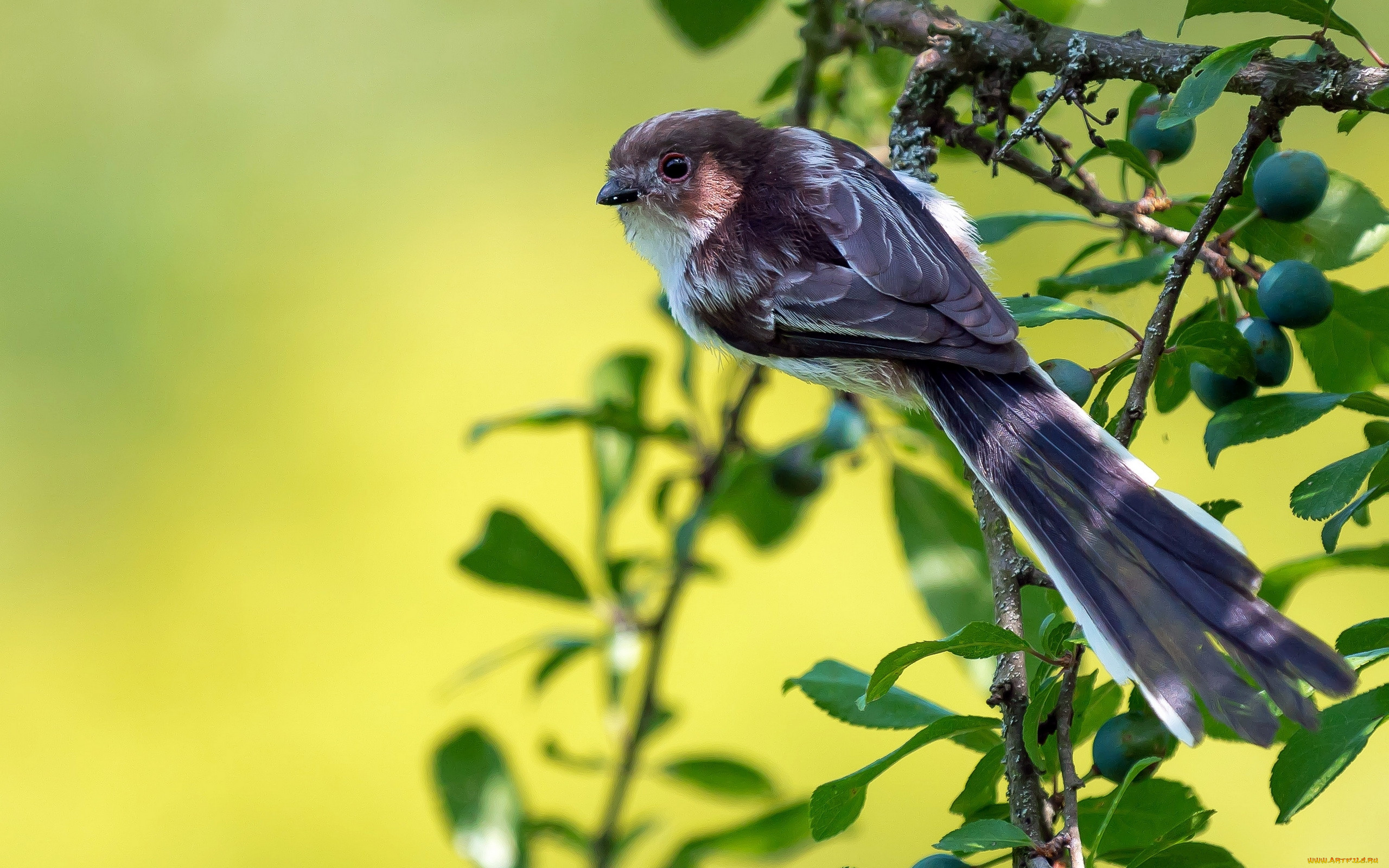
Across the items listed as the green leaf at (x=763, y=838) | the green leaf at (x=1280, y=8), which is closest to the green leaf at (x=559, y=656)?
the green leaf at (x=763, y=838)

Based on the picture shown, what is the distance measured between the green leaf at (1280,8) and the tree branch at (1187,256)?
110 millimetres

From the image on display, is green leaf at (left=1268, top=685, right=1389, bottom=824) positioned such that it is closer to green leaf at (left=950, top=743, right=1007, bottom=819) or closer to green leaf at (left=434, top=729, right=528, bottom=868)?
green leaf at (left=950, top=743, right=1007, bottom=819)

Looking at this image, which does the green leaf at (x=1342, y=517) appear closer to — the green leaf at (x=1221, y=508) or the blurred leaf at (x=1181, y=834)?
the green leaf at (x=1221, y=508)

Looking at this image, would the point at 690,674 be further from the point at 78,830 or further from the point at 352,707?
the point at 78,830

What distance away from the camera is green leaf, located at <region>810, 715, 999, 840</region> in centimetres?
125

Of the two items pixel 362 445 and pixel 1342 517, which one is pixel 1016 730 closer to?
pixel 1342 517

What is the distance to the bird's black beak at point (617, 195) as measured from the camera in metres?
2.26

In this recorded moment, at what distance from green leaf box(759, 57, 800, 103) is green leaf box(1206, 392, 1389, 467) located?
116 centimetres

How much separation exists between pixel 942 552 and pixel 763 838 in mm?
684

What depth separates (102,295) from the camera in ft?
17.4

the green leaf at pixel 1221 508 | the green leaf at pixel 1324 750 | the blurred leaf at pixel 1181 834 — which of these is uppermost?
the green leaf at pixel 1221 508

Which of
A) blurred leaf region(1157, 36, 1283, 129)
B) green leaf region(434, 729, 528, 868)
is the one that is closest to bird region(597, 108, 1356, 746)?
blurred leaf region(1157, 36, 1283, 129)

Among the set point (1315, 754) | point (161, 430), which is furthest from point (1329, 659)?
point (161, 430)

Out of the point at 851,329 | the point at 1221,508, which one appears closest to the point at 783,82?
the point at 851,329
